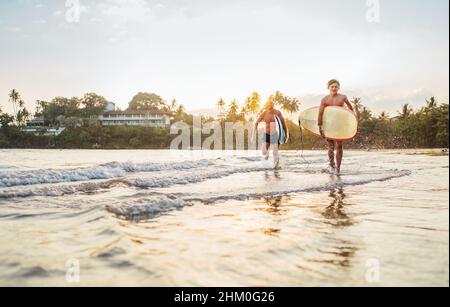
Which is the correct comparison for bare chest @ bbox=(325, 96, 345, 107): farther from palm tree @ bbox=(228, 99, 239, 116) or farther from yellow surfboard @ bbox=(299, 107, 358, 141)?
palm tree @ bbox=(228, 99, 239, 116)

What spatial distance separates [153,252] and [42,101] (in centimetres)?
10701

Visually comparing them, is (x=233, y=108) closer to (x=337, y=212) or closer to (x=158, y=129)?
(x=158, y=129)

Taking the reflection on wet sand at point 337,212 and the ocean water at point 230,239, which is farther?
the reflection on wet sand at point 337,212

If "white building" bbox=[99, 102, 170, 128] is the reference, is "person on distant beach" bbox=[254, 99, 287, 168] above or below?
below

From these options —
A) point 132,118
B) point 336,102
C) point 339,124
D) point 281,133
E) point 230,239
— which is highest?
point 132,118

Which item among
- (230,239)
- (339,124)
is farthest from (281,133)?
(230,239)

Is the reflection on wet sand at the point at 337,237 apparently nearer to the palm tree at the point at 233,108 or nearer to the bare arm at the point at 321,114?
the bare arm at the point at 321,114

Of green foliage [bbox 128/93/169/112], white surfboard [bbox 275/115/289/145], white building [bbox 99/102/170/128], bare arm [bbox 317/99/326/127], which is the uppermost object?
A: green foliage [bbox 128/93/169/112]

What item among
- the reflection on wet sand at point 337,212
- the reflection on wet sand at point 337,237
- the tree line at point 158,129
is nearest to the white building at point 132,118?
the tree line at point 158,129

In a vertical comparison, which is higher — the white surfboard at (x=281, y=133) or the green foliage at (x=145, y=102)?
the green foliage at (x=145, y=102)

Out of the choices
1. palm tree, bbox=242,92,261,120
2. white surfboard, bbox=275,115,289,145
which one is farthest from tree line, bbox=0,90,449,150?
white surfboard, bbox=275,115,289,145

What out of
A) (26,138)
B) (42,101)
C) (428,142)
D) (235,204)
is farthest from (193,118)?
(235,204)

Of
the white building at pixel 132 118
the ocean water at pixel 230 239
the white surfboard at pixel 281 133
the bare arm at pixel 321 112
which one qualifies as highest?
the white building at pixel 132 118
